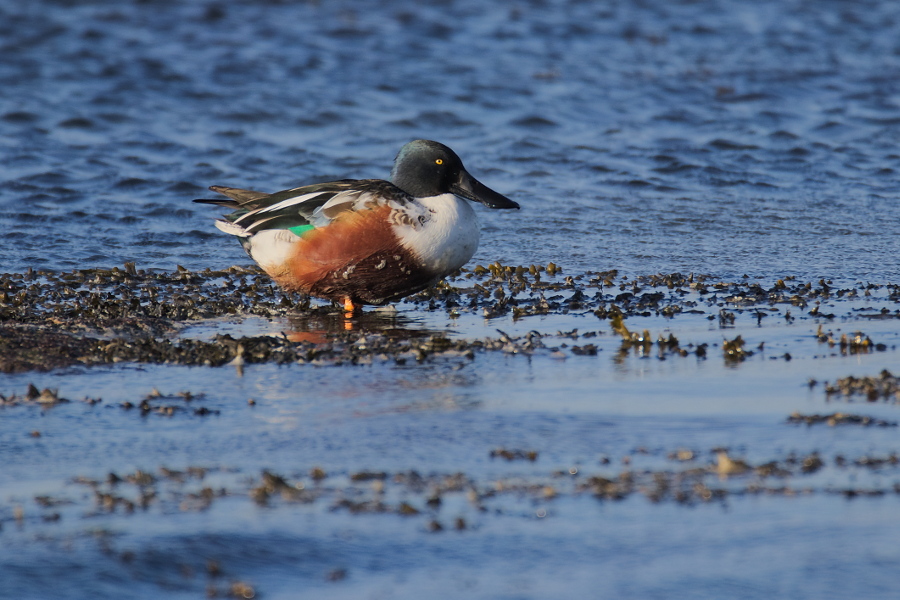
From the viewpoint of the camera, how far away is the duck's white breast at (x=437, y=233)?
6.78 meters

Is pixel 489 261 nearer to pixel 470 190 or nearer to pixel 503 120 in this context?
pixel 470 190

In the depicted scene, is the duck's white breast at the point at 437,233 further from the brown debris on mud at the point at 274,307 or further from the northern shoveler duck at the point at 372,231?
the brown debris on mud at the point at 274,307

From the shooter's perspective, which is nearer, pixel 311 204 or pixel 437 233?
pixel 437 233

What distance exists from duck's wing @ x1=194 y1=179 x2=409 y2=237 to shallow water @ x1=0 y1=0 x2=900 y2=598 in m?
0.64

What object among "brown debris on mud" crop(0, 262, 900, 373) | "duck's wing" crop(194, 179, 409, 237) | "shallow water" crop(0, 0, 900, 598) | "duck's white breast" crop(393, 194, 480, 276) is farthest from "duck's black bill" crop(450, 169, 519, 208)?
"shallow water" crop(0, 0, 900, 598)

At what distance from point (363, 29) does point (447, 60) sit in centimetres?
201

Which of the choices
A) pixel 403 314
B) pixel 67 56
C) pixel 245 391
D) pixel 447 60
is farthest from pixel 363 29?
pixel 245 391

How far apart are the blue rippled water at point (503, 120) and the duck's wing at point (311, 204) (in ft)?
7.28

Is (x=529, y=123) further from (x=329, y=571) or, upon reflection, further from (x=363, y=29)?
(x=329, y=571)

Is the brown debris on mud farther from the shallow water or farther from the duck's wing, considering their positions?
the duck's wing

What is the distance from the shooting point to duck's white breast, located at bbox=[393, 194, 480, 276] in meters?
6.78

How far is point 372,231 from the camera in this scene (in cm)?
679

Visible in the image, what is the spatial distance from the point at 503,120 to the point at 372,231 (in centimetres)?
875

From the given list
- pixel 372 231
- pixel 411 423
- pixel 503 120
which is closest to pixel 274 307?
pixel 372 231
